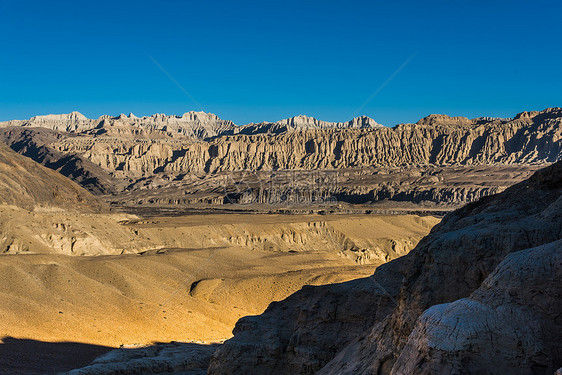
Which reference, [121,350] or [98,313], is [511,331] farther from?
[98,313]

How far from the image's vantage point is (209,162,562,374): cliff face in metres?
5.94

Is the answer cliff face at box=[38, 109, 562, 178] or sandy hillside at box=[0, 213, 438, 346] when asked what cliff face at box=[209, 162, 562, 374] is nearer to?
sandy hillside at box=[0, 213, 438, 346]

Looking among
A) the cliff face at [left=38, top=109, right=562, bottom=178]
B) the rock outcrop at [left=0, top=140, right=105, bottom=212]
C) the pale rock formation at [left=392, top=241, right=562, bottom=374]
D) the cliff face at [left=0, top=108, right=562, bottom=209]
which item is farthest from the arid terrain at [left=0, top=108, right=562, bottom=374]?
the cliff face at [left=38, top=109, right=562, bottom=178]

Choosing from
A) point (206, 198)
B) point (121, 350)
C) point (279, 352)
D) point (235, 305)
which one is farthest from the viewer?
point (206, 198)

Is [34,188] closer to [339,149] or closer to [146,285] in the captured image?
[146,285]

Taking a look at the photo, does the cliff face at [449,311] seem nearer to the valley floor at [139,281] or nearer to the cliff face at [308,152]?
the valley floor at [139,281]

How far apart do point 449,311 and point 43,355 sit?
19.2 meters

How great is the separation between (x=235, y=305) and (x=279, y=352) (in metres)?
19.9

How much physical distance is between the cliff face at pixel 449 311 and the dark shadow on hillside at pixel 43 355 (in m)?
9.08

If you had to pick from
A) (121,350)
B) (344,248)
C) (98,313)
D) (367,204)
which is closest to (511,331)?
(121,350)

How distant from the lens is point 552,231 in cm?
826

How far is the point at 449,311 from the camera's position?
6242 mm

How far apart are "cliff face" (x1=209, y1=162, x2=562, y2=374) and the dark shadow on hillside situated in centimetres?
908

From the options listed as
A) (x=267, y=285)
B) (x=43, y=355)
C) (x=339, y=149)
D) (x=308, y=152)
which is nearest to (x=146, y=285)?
(x=267, y=285)
